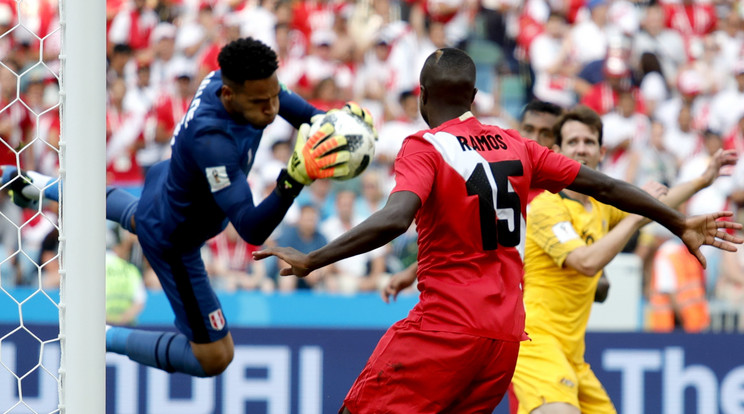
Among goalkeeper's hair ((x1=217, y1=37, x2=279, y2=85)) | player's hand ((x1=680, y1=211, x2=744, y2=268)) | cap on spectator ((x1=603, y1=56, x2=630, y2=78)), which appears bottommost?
player's hand ((x1=680, y1=211, x2=744, y2=268))

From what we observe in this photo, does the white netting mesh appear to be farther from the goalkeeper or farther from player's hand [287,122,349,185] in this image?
player's hand [287,122,349,185]

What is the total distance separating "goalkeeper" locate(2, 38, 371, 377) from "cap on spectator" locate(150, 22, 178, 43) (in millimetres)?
5700

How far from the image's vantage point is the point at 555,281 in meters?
5.28

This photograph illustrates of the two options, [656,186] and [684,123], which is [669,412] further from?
[684,123]

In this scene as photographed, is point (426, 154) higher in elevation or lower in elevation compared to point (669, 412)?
higher

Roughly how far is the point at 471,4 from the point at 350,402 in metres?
8.96

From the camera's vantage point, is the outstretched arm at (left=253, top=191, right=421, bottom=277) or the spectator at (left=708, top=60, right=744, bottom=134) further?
the spectator at (left=708, top=60, right=744, bottom=134)

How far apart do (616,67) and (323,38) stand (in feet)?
11.3

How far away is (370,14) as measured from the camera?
38.8 feet

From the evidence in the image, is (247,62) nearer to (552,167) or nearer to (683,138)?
(552,167)

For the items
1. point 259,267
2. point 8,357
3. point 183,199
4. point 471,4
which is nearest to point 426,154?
point 183,199

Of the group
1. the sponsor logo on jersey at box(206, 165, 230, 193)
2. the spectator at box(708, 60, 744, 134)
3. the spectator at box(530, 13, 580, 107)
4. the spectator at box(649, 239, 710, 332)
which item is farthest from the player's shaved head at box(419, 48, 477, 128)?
the spectator at box(708, 60, 744, 134)

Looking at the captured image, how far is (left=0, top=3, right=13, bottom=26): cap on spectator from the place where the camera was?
10844 mm

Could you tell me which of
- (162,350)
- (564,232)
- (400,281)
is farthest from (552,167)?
(162,350)
